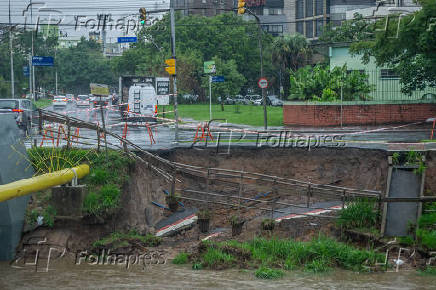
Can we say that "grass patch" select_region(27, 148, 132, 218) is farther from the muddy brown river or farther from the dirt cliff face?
the dirt cliff face

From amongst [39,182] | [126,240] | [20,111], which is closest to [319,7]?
[20,111]

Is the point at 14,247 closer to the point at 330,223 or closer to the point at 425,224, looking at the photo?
the point at 330,223

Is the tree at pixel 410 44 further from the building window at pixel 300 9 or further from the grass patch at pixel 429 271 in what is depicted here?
the building window at pixel 300 9

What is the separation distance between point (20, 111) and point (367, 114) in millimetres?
19683

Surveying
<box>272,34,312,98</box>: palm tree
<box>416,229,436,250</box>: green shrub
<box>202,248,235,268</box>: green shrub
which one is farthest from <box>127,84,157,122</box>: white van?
<box>416,229,436,250</box>: green shrub

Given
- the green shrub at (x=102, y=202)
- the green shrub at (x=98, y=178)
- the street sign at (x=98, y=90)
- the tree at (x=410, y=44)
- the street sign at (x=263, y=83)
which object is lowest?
the green shrub at (x=102, y=202)

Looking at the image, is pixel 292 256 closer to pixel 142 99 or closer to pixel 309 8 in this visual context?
pixel 142 99

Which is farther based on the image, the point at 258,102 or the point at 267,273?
the point at 258,102

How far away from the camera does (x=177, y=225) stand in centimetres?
1656

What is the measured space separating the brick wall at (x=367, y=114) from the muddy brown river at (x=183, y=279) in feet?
74.3

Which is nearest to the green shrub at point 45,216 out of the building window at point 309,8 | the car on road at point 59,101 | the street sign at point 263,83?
the street sign at point 263,83

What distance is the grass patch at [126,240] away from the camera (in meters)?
13.9

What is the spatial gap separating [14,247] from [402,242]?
9.32 m

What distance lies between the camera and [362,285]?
11625 mm
